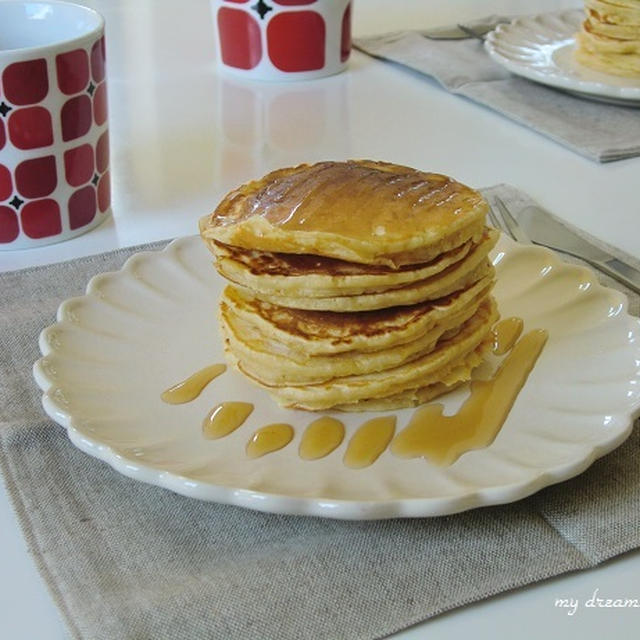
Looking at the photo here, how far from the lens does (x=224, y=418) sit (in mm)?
738

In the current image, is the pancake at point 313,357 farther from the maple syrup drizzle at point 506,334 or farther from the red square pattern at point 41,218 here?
the red square pattern at point 41,218

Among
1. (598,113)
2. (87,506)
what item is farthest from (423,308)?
(598,113)

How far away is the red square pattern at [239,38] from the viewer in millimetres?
1487

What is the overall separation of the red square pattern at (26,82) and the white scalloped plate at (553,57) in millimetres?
708

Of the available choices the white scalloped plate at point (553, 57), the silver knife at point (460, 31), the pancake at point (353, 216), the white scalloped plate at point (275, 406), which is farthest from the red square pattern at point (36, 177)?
the silver knife at point (460, 31)

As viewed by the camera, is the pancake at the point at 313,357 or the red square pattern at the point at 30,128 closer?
the pancake at the point at 313,357

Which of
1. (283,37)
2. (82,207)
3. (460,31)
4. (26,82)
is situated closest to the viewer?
(26,82)

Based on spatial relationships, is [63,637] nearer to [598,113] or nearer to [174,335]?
[174,335]

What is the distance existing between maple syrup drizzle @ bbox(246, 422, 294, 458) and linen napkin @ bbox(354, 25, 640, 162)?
2.30ft

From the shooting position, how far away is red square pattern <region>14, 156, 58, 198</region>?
3.32 ft

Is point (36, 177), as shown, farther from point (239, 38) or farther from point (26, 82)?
A: point (239, 38)

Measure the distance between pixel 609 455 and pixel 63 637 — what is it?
370 millimetres

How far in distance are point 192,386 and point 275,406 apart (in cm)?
7

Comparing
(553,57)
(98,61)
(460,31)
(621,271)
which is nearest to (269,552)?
(621,271)
